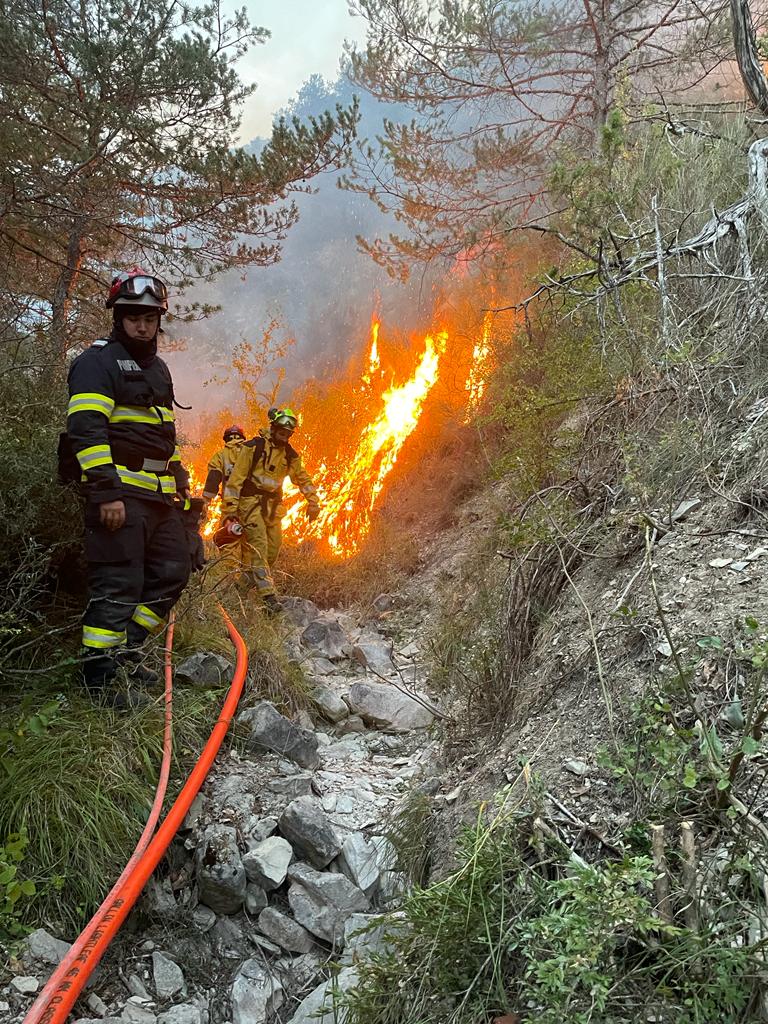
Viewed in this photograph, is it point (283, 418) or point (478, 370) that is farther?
point (478, 370)

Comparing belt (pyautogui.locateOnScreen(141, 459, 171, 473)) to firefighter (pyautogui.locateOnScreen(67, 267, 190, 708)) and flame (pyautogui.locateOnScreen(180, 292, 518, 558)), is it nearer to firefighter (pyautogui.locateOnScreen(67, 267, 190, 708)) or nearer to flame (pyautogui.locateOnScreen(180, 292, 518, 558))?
firefighter (pyautogui.locateOnScreen(67, 267, 190, 708))

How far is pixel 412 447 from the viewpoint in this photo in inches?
390

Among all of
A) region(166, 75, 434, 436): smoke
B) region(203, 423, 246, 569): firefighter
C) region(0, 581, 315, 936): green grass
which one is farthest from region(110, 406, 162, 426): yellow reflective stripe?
region(166, 75, 434, 436): smoke

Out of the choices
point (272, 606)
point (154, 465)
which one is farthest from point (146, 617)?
point (272, 606)

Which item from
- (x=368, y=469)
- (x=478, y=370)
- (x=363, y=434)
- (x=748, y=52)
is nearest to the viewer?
(x=748, y=52)

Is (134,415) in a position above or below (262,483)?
below

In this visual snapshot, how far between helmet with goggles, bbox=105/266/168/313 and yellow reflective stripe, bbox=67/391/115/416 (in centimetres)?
52

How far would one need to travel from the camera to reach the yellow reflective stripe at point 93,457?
3.29 metres

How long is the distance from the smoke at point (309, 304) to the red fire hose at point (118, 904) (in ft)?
33.9

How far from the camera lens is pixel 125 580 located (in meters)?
3.47

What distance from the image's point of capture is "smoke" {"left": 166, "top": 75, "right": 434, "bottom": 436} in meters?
16.0

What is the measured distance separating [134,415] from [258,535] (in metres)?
3.64

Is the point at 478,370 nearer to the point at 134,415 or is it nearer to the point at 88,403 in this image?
the point at 134,415

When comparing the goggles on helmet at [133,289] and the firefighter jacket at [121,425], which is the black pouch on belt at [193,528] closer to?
the firefighter jacket at [121,425]
